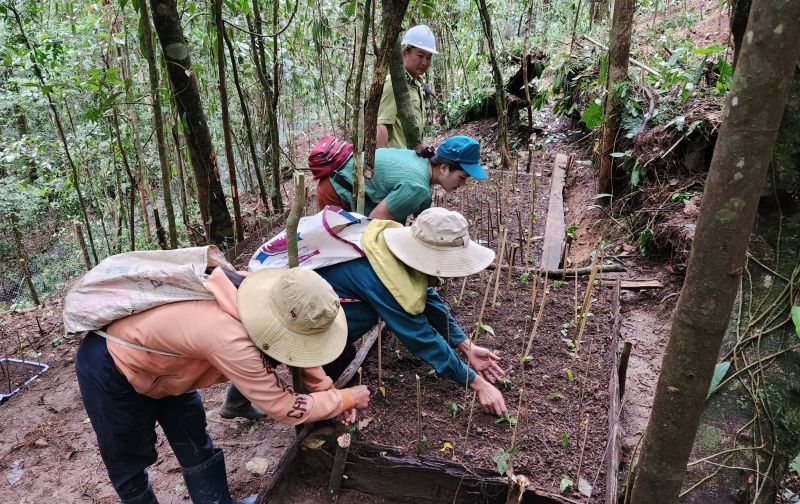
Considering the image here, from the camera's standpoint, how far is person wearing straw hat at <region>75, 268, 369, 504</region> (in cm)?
173

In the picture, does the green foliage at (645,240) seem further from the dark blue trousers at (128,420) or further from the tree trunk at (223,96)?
the tree trunk at (223,96)

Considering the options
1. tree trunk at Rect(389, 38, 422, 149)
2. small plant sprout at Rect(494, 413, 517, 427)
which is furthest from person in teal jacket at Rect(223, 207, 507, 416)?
tree trunk at Rect(389, 38, 422, 149)

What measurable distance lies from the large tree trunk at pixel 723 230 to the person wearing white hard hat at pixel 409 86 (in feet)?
9.64

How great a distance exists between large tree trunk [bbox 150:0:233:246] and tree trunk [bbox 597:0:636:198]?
3.74 metres

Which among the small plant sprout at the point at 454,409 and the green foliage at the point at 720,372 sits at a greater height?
the green foliage at the point at 720,372

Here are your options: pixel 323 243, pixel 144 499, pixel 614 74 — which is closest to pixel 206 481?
pixel 144 499

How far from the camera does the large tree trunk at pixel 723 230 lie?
100cm

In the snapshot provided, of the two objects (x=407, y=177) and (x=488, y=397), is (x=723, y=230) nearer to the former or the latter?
(x=488, y=397)

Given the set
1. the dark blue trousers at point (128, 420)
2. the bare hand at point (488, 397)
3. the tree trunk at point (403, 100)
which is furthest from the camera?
the tree trunk at point (403, 100)

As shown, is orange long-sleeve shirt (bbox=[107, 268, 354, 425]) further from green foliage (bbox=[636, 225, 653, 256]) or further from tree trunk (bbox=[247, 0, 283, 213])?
tree trunk (bbox=[247, 0, 283, 213])

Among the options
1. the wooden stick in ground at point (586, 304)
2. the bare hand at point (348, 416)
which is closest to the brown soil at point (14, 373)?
the bare hand at point (348, 416)

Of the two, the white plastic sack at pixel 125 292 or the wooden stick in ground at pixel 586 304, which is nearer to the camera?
the white plastic sack at pixel 125 292

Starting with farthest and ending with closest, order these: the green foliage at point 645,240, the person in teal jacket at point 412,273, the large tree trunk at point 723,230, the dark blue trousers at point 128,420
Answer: the green foliage at point 645,240, the person in teal jacket at point 412,273, the dark blue trousers at point 128,420, the large tree trunk at point 723,230

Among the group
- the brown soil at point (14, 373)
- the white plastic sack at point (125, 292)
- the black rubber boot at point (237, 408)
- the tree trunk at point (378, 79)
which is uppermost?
the tree trunk at point (378, 79)
